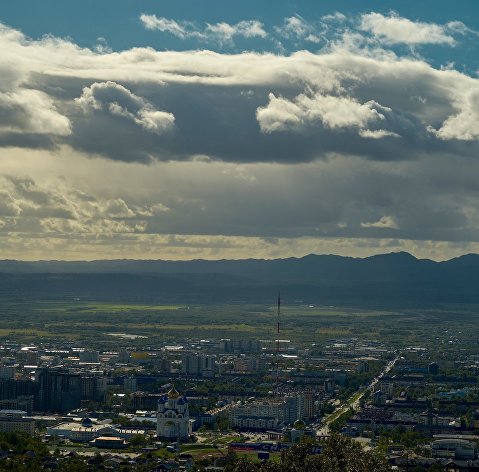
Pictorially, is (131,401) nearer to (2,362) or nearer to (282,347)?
(2,362)

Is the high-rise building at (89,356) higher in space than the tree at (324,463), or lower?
lower

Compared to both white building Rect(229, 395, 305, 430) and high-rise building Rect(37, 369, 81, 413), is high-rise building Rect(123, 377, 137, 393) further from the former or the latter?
white building Rect(229, 395, 305, 430)

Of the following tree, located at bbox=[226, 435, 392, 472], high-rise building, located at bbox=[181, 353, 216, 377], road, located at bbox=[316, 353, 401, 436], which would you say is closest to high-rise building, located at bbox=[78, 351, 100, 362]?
high-rise building, located at bbox=[181, 353, 216, 377]

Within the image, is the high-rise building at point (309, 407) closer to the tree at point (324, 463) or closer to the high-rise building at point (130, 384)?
the high-rise building at point (130, 384)

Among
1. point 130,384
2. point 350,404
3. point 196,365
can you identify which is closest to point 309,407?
point 350,404

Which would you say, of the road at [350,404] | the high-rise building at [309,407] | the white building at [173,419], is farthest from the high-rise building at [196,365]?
the white building at [173,419]

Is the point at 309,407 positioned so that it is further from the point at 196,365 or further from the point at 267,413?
the point at 196,365

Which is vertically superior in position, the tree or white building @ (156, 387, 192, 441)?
the tree

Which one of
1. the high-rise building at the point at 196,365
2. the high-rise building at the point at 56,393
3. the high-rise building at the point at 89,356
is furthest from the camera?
the high-rise building at the point at 89,356

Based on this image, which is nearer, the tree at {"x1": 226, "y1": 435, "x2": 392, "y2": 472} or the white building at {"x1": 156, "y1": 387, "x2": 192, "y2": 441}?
the tree at {"x1": 226, "y1": 435, "x2": 392, "y2": 472}
